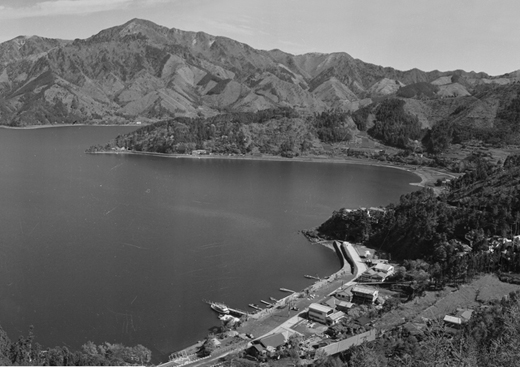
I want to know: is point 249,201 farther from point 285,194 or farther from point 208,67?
point 208,67

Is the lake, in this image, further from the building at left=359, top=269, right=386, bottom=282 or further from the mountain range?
the mountain range

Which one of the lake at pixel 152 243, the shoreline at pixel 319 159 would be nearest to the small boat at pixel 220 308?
the lake at pixel 152 243

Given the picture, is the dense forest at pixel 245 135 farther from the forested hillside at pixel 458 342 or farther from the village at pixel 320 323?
the forested hillside at pixel 458 342

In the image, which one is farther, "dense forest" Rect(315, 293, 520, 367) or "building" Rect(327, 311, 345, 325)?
"building" Rect(327, 311, 345, 325)

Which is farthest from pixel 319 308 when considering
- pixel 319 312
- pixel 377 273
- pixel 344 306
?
pixel 377 273

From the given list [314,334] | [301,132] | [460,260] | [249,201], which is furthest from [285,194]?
[301,132]

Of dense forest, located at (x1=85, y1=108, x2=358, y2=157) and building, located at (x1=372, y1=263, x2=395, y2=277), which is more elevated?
dense forest, located at (x1=85, y1=108, x2=358, y2=157)

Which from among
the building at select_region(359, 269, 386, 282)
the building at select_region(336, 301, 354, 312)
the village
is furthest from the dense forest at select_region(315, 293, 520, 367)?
the building at select_region(359, 269, 386, 282)
